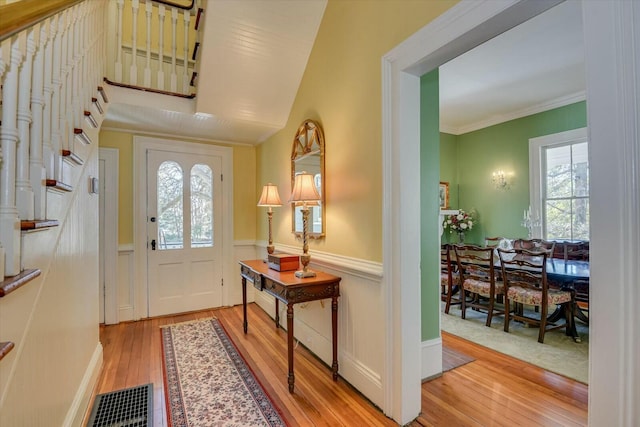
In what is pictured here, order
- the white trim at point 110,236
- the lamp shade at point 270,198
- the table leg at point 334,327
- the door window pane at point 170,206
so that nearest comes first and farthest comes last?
the table leg at point 334,327 < the lamp shade at point 270,198 < the white trim at point 110,236 < the door window pane at point 170,206

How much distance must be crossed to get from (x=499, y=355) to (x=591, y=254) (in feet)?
7.08

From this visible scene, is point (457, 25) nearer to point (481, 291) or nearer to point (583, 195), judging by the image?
point (481, 291)

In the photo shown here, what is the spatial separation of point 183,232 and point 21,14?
3.41m

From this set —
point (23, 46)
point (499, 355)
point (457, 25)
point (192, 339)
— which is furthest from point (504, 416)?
point (23, 46)

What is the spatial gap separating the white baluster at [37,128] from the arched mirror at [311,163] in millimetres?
1763

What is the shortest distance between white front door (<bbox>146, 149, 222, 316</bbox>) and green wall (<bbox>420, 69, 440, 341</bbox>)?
278cm

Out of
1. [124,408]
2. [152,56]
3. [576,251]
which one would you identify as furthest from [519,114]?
[124,408]

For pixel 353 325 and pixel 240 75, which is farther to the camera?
pixel 240 75

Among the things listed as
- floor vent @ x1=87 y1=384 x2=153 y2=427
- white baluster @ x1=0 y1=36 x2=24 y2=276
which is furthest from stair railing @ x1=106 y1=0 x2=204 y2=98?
floor vent @ x1=87 y1=384 x2=153 y2=427

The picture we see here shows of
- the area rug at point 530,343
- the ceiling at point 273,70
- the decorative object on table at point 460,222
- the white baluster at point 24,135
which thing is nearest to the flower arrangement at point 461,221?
the decorative object on table at point 460,222

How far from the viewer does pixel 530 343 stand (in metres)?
2.98

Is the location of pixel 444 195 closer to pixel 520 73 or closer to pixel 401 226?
pixel 520 73

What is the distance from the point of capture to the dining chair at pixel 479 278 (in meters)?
3.42

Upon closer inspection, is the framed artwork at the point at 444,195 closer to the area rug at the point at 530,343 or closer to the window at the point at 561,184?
the window at the point at 561,184
